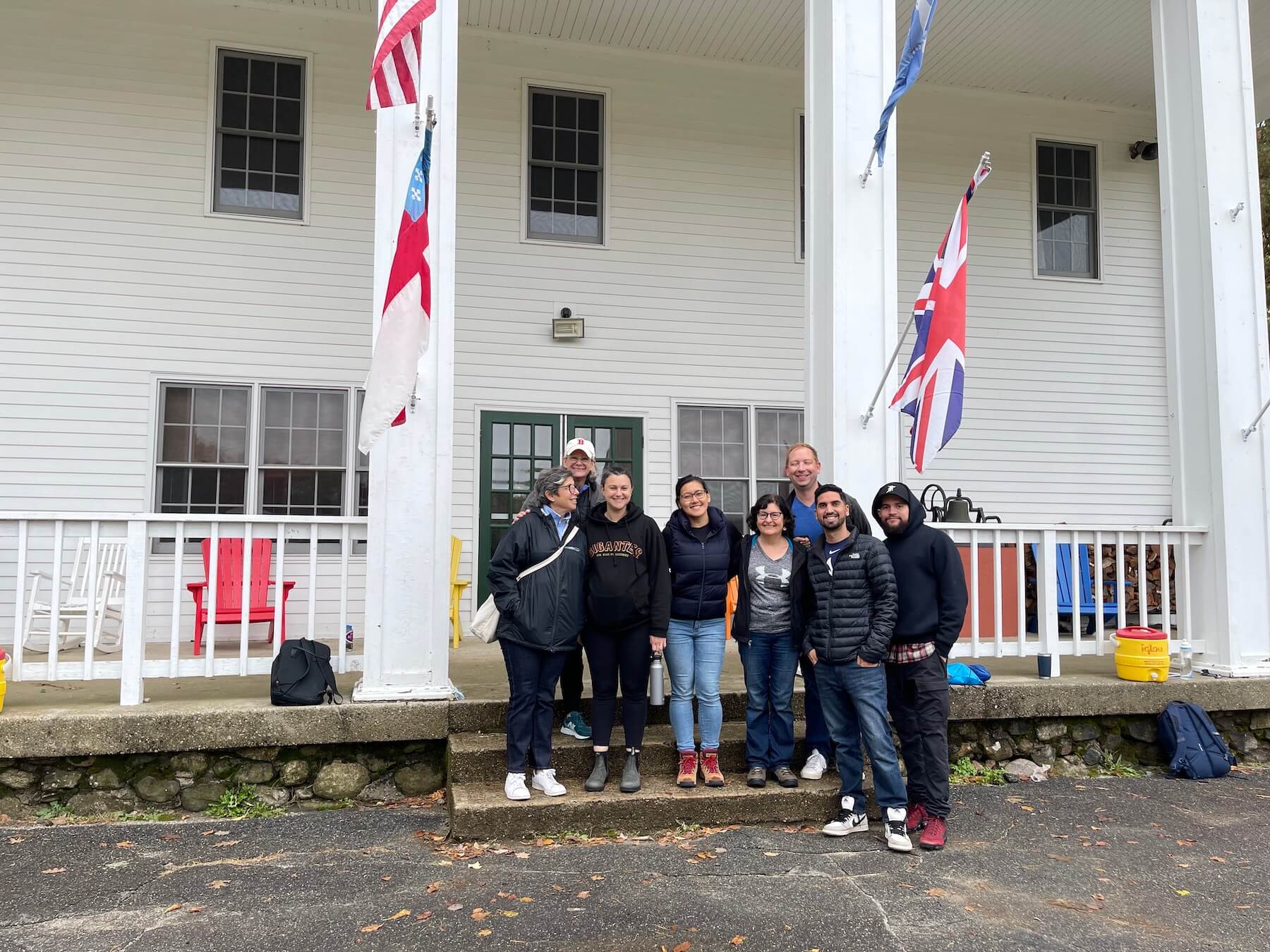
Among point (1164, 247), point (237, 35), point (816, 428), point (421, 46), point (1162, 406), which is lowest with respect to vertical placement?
point (816, 428)

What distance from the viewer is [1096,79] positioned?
955cm

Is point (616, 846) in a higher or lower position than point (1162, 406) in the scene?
lower

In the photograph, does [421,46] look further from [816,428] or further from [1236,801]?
[1236,801]

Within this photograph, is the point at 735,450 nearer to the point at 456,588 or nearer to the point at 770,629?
the point at 456,588

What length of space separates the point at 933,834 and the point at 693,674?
1.35 m

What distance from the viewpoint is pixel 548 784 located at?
179 inches

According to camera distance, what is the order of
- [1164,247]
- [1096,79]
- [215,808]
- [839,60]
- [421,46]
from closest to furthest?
[215,808], [421,46], [839,60], [1164,247], [1096,79]

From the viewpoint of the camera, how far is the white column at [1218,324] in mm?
6191

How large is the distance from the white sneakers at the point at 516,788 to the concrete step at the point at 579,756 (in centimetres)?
26

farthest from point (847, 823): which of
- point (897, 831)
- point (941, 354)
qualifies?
point (941, 354)

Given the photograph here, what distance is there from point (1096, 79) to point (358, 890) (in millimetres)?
9989

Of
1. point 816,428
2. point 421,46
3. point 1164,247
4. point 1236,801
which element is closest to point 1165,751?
point 1236,801

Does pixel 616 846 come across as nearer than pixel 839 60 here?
Yes

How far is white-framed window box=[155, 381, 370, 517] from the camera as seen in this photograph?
7.91m
